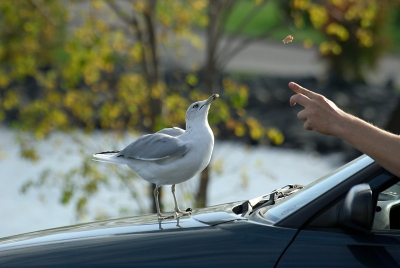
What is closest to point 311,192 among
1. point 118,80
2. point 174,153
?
point 174,153

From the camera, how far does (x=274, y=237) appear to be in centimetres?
260

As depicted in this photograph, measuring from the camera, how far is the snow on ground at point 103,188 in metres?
8.38

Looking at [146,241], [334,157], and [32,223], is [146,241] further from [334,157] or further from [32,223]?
[334,157]

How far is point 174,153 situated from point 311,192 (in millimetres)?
604

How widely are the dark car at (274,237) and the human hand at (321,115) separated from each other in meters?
0.20

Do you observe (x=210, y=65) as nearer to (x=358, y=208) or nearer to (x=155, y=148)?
(x=155, y=148)

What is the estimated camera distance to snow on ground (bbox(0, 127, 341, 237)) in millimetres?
8383

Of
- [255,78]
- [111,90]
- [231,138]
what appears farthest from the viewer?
[255,78]

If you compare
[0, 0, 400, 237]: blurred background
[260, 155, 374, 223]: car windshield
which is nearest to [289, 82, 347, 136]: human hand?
[260, 155, 374, 223]: car windshield

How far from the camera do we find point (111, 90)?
9391 mm

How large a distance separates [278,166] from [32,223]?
6.17 metres

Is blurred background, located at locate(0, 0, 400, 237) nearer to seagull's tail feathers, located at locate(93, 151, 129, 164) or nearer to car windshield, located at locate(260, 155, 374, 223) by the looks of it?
seagull's tail feathers, located at locate(93, 151, 129, 164)

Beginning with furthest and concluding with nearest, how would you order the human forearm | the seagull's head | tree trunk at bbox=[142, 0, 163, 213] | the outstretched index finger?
tree trunk at bbox=[142, 0, 163, 213]
the seagull's head
the outstretched index finger
the human forearm

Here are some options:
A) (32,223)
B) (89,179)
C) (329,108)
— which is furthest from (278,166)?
(329,108)
